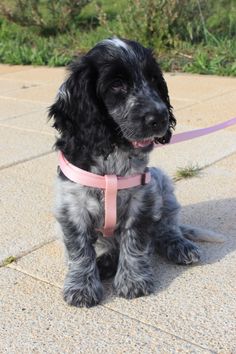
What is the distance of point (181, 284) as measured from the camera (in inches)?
141

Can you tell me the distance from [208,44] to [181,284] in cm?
737

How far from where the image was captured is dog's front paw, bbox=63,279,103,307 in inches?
133

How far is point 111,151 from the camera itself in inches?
133

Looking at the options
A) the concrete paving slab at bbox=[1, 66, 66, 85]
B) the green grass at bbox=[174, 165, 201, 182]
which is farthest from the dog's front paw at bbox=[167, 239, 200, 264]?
Answer: the concrete paving slab at bbox=[1, 66, 66, 85]

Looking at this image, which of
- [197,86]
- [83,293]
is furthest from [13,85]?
[83,293]

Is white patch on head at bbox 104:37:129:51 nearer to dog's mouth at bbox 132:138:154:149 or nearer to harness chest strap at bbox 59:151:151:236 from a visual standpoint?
dog's mouth at bbox 132:138:154:149

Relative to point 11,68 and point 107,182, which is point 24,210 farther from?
point 11,68

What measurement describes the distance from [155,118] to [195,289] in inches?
40.9

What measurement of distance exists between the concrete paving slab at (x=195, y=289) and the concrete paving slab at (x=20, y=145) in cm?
209

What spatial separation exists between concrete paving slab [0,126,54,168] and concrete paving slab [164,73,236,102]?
227 cm

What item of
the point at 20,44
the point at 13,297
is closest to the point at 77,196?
the point at 13,297

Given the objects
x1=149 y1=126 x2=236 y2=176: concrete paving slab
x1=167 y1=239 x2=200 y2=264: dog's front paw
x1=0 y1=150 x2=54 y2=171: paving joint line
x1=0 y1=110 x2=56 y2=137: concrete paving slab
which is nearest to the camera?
x1=167 y1=239 x2=200 y2=264: dog's front paw

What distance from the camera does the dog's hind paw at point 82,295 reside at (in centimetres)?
337

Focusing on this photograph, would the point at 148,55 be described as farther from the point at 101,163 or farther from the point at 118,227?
the point at 118,227
